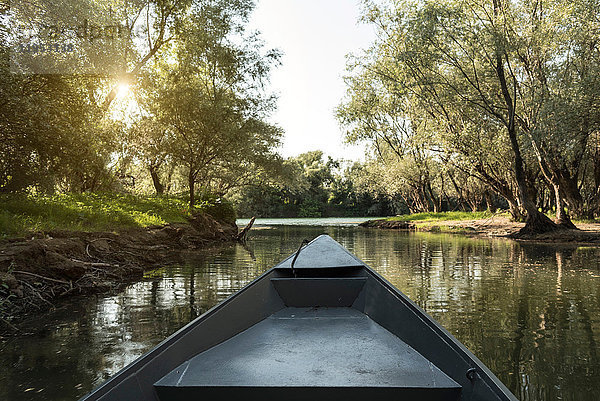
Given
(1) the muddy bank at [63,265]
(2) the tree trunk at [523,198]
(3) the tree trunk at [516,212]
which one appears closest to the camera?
(1) the muddy bank at [63,265]

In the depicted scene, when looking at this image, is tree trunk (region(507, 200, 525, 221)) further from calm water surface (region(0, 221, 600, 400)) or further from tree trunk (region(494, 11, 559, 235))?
calm water surface (region(0, 221, 600, 400))

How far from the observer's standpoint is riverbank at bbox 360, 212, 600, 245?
649 inches

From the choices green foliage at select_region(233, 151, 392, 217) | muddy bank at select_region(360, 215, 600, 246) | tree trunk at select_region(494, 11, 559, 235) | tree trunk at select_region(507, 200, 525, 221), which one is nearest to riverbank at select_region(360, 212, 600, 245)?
muddy bank at select_region(360, 215, 600, 246)

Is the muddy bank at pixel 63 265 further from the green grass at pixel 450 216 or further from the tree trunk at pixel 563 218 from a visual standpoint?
the green grass at pixel 450 216

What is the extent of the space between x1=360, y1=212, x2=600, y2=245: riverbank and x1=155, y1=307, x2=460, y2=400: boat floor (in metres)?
16.1

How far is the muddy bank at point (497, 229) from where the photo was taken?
53.5 feet

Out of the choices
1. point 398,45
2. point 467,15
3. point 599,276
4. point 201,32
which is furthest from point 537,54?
point 201,32

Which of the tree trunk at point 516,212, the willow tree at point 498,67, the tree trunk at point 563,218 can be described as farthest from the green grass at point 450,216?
the tree trunk at point 563,218

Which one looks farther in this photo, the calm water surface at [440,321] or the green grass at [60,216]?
the green grass at [60,216]

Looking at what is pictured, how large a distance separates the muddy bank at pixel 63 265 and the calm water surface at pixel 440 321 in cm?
44

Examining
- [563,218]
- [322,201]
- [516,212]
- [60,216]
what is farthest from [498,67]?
[322,201]

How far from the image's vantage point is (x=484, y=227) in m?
23.7

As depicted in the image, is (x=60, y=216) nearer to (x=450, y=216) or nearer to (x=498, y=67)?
(x=498, y=67)

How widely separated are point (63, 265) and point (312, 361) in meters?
6.33
